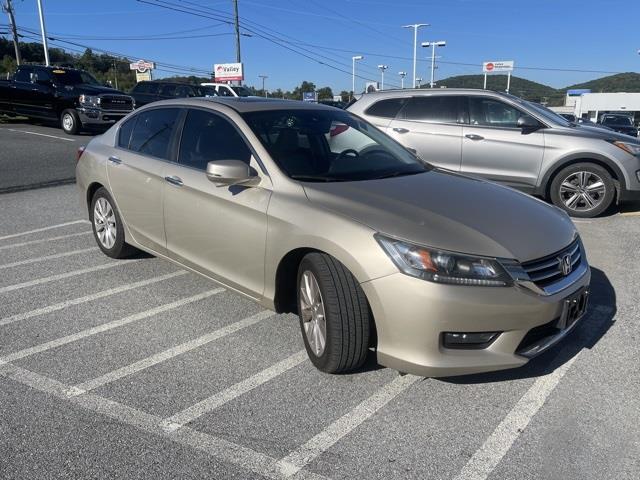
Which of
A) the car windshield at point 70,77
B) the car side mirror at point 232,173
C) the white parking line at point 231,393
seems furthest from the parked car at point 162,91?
the white parking line at point 231,393

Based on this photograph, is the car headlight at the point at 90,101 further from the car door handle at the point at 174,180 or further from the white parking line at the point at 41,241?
the car door handle at the point at 174,180

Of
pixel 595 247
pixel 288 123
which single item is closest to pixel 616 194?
pixel 595 247

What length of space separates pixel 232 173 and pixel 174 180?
37.2 inches

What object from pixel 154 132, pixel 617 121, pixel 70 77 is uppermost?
pixel 70 77

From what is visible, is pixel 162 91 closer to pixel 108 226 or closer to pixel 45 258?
pixel 45 258

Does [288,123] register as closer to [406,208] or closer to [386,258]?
[406,208]

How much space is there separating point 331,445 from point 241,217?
5.25 feet

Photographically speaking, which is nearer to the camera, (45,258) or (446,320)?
(446,320)

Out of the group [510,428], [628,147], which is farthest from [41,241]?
[628,147]

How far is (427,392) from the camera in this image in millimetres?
3072

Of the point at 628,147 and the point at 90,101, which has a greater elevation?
the point at 90,101

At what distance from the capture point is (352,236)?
9.50ft

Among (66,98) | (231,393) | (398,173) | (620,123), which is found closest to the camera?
(231,393)

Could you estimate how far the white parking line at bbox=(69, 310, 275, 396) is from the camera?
3.12 m
